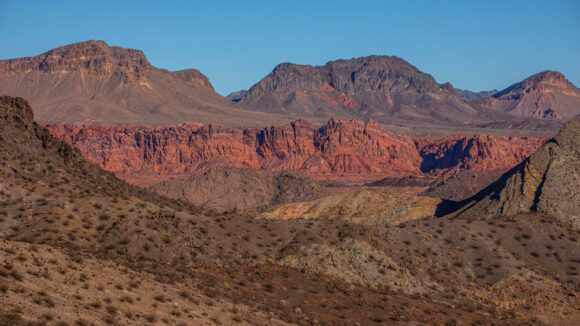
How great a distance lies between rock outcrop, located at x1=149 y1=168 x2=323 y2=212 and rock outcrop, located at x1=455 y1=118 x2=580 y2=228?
53.8 meters

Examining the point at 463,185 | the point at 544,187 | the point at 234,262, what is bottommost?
the point at 234,262

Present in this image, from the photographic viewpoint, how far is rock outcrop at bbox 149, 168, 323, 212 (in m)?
121

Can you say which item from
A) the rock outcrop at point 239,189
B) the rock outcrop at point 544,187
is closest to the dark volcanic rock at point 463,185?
the rock outcrop at point 239,189

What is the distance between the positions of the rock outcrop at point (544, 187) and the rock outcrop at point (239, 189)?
176 ft

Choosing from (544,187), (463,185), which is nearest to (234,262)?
(544,187)

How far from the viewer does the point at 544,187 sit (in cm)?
6194

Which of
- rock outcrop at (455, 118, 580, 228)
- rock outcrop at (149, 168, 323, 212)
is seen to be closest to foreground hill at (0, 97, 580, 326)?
rock outcrop at (455, 118, 580, 228)

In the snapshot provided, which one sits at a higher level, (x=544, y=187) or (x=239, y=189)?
(x=544, y=187)

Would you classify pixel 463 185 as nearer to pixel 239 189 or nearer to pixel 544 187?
pixel 239 189

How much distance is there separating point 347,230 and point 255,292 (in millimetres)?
13175

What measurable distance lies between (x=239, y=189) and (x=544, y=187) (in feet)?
246

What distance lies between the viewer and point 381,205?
78062 millimetres

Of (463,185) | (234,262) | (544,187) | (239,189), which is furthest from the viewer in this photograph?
(463,185)

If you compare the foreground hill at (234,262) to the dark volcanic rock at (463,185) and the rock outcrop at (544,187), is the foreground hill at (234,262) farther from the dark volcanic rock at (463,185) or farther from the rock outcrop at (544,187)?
the dark volcanic rock at (463,185)
